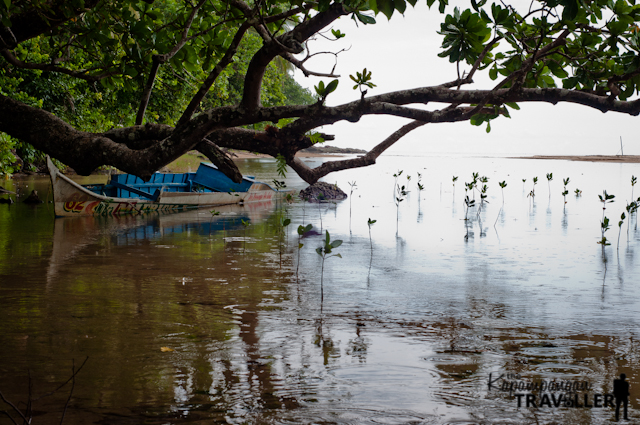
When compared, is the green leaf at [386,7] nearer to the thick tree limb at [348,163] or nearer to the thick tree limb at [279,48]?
the thick tree limb at [279,48]

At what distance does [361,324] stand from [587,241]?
7.73 m

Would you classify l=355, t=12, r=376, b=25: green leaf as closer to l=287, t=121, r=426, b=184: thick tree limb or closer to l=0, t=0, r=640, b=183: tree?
l=0, t=0, r=640, b=183: tree

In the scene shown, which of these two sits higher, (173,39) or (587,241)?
(173,39)

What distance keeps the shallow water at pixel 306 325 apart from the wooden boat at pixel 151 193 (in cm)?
167

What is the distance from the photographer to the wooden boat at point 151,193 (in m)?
12.8

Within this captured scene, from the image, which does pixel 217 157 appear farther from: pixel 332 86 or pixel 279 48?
pixel 332 86

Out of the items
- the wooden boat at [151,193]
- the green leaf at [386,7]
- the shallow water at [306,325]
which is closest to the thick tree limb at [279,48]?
the green leaf at [386,7]

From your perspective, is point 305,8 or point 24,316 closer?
point 305,8

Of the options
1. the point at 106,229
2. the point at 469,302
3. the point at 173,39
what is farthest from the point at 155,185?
the point at 469,302

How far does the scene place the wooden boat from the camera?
503 inches

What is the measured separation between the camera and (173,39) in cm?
582

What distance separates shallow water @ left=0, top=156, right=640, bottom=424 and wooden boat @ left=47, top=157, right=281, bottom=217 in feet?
5.47

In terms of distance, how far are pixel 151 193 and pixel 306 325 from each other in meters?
11.7

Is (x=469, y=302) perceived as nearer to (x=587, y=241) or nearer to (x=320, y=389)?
(x=320, y=389)
